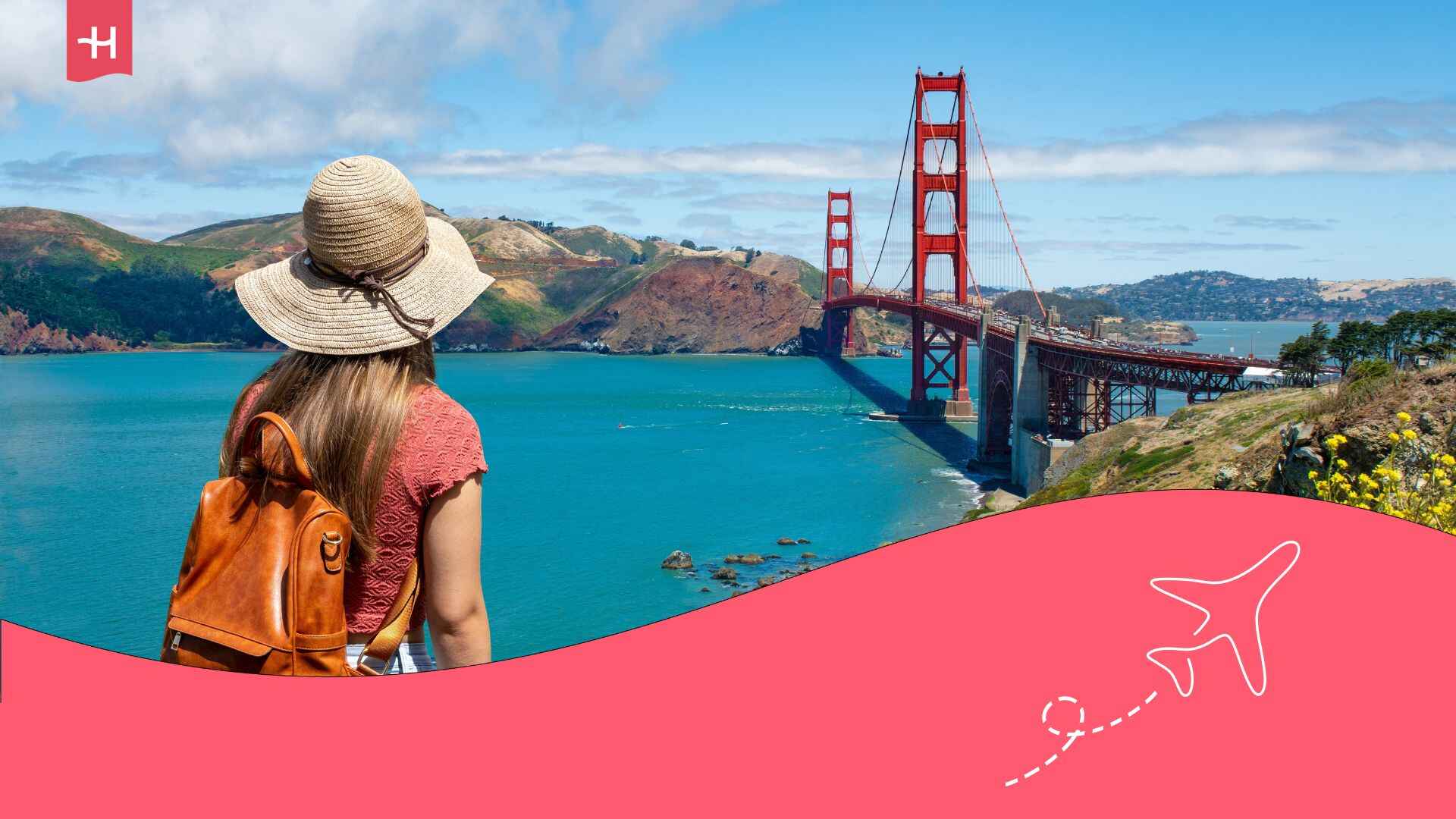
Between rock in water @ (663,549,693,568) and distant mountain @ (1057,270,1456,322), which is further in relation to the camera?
distant mountain @ (1057,270,1456,322)

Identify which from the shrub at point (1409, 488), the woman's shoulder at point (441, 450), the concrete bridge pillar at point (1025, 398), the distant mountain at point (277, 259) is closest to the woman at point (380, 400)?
the woman's shoulder at point (441, 450)

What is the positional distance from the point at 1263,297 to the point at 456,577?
89.8 metres

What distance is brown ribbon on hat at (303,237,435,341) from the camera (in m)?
1.47

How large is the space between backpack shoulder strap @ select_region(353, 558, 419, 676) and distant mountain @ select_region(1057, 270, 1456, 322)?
183 feet

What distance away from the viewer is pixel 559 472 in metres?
36.1

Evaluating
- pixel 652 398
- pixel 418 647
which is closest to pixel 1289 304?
pixel 652 398

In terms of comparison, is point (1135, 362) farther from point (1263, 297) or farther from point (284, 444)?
point (1263, 297)

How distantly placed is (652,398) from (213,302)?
2057 inches

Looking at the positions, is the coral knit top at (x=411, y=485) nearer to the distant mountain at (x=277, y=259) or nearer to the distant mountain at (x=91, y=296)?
the distant mountain at (x=277, y=259)

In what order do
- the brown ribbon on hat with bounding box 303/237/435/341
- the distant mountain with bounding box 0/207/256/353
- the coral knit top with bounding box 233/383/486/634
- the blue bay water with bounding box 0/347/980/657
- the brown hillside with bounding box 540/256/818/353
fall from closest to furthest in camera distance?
the coral knit top with bounding box 233/383/486/634
the brown ribbon on hat with bounding box 303/237/435/341
the blue bay water with bounding box 0/347/980/657
the distant mountain with bounding box 0/207/256/353
the brown hillside with bounding box 540/256/818/353

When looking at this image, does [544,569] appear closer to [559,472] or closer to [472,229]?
[559,472]

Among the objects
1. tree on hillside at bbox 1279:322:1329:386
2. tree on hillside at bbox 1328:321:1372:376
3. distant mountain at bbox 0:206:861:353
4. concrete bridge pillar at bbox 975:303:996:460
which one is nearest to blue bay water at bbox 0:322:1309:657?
concrete bridge pillar at bbox 975:303:996:460

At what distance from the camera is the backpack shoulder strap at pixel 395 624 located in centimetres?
145

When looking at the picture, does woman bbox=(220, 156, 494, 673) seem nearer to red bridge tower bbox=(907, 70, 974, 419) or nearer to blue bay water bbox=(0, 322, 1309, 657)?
blue bay water bbox=(0, 322, 1309, 657)
